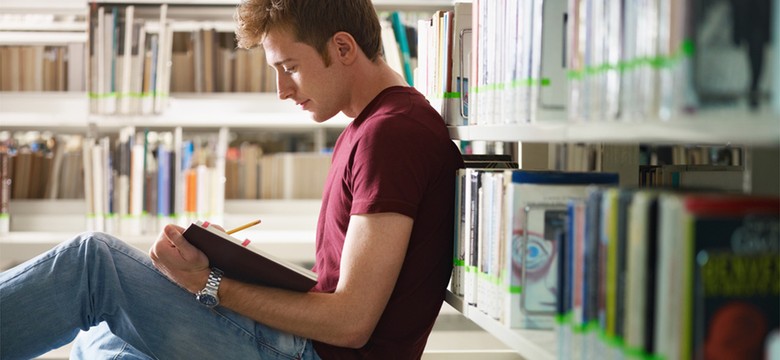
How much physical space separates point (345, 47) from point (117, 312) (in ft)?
2.18

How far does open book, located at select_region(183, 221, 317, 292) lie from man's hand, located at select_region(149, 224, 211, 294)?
15 millimetres

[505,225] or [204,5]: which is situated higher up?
[204,5]

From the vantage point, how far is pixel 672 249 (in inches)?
33.6

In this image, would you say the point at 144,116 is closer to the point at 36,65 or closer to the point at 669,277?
the point at 36,65

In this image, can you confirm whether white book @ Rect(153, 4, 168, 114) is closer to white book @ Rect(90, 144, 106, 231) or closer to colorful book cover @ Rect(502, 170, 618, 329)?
white book @ Rect(90, 144, 106, 231)

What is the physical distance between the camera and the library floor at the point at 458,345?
2191 millimetres

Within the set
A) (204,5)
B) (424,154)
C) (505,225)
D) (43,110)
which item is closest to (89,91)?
(43,110)

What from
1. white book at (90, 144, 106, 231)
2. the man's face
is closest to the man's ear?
the man's face

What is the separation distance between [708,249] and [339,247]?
2.99 ft

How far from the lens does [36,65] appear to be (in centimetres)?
329

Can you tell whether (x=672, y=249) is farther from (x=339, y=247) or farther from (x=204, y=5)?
(x=204, y=5)

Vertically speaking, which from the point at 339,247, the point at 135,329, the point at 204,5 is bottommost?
the point at 135,329

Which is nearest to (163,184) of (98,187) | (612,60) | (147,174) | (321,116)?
(147,174)

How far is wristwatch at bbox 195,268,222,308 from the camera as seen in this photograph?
1.54 meters
